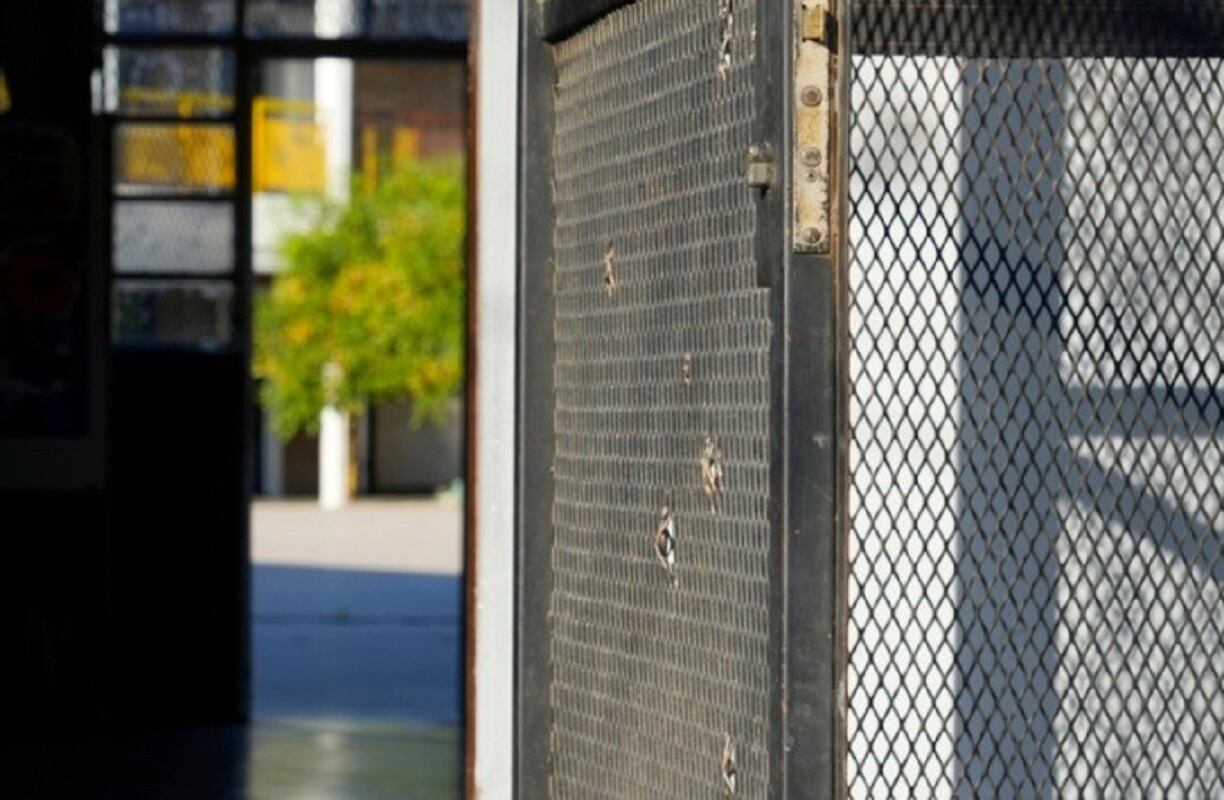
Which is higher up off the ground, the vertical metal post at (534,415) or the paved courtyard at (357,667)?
the vertical metal post at (534,415)

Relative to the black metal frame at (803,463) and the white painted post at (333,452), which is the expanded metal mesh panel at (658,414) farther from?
the white painted post at (333,452)

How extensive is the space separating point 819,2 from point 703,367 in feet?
1.67

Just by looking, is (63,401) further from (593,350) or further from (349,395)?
(349,395)

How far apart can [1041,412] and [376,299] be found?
33.1 m

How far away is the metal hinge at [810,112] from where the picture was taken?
2.57 metres

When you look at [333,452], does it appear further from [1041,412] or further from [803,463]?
[803,463]

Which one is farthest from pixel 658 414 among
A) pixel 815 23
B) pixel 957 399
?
pixel 815 23

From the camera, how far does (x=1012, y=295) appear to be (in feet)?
10.5

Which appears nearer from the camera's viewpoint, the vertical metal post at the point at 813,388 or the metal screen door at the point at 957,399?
the vertical metal post at the point at 813,388

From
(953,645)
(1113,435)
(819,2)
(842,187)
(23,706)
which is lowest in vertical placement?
(23,706)

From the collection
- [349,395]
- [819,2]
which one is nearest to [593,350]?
[819,2]

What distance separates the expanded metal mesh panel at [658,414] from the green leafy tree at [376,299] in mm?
32031

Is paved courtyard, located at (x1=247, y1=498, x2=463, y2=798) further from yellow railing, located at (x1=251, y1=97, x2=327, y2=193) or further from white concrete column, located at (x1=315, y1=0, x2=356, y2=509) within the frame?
white concrete column, located at (x1=315, y1=0, x2=356, y2=509)

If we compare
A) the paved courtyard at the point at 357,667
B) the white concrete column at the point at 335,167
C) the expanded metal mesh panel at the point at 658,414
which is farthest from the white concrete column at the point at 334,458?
the expanded metal mesh panel at the point at 658,414
